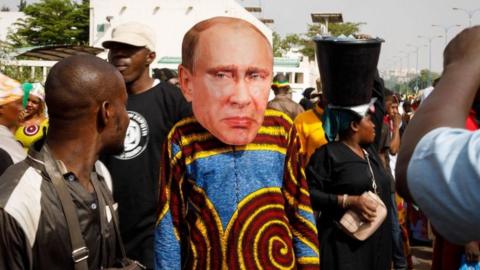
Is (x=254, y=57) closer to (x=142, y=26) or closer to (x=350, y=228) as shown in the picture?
(x=142, y=26)

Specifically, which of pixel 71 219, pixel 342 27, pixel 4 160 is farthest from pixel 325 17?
pixel 71 219

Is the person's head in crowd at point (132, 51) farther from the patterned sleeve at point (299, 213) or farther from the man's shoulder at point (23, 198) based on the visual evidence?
the man's shoulder at point (23, 198)

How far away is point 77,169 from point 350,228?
237 cm

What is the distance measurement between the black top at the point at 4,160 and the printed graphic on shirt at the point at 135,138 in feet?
2.20

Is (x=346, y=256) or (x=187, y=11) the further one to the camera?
(x=187, y=11)

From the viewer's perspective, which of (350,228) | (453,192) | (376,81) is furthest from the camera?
(376,81)

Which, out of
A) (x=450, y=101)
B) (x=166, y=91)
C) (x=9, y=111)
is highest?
(x=450, y=101)

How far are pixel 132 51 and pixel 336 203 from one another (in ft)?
5.39

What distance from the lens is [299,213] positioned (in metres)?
2.82

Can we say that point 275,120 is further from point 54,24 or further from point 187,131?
point 54,24

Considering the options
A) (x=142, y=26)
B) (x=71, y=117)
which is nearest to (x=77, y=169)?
(x=71, y=117)

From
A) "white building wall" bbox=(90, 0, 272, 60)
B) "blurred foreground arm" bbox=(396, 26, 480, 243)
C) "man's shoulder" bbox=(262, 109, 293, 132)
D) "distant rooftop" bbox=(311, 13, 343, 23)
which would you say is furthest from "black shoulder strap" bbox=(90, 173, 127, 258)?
"distant rooftop" bbox=(311, 13, 343, 23)

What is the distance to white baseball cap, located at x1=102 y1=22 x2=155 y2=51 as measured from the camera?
4.16m

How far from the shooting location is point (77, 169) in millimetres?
2467
